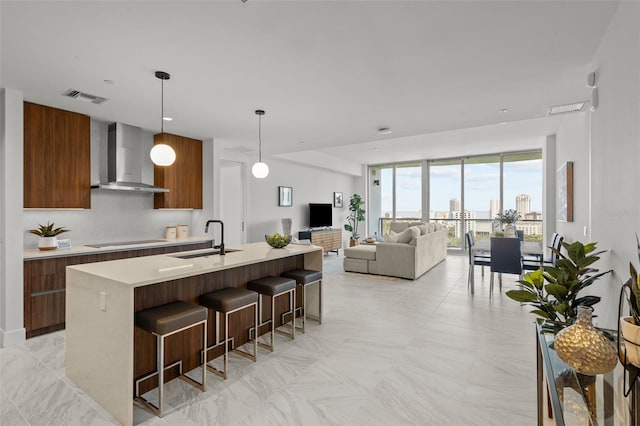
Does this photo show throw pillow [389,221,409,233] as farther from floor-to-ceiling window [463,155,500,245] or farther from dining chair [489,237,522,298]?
dining chair [489,237,522,298]

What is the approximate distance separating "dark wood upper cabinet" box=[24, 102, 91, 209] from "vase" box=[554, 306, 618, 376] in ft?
15.6

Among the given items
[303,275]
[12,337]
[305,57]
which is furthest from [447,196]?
[12,337]

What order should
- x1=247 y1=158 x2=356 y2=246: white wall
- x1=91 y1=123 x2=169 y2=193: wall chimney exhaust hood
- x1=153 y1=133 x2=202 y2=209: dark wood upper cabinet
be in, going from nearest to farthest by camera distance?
x1=91 y1=123 x2=169 y2=193: wall chimney exhaust hood → x1=153 y1=133 x2=202 y2=209: dark wood upper cabinet → x1=247 y1=158 x2=356 y2=246: white wall

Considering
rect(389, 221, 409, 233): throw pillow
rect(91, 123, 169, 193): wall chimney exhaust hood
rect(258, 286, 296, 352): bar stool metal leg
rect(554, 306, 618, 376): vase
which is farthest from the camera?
rect(389, 221, 409, 233): throw pillow

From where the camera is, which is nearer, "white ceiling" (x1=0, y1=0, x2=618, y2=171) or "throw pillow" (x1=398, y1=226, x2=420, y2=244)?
"white ceiling" (x1=0, y1=0, x2=618, y2=171)

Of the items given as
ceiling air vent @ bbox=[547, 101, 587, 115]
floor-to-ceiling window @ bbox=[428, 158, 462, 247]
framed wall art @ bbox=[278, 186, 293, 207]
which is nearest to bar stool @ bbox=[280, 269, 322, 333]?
ceiling air vent @ bbox=[547, 101, 587, 115]

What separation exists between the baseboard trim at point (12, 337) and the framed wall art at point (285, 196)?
5.19 metres

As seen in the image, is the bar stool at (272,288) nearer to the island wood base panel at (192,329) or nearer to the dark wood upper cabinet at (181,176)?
the island wood base panel at (192,329)

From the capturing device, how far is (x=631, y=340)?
1050mm

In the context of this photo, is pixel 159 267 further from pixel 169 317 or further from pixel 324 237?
pixel 324 237

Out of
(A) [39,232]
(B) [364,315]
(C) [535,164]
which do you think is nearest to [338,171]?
(C) [535,164]

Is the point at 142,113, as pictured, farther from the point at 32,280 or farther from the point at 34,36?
the point at 32,280

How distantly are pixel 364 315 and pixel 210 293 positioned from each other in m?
2.03

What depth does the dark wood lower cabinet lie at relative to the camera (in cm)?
332
